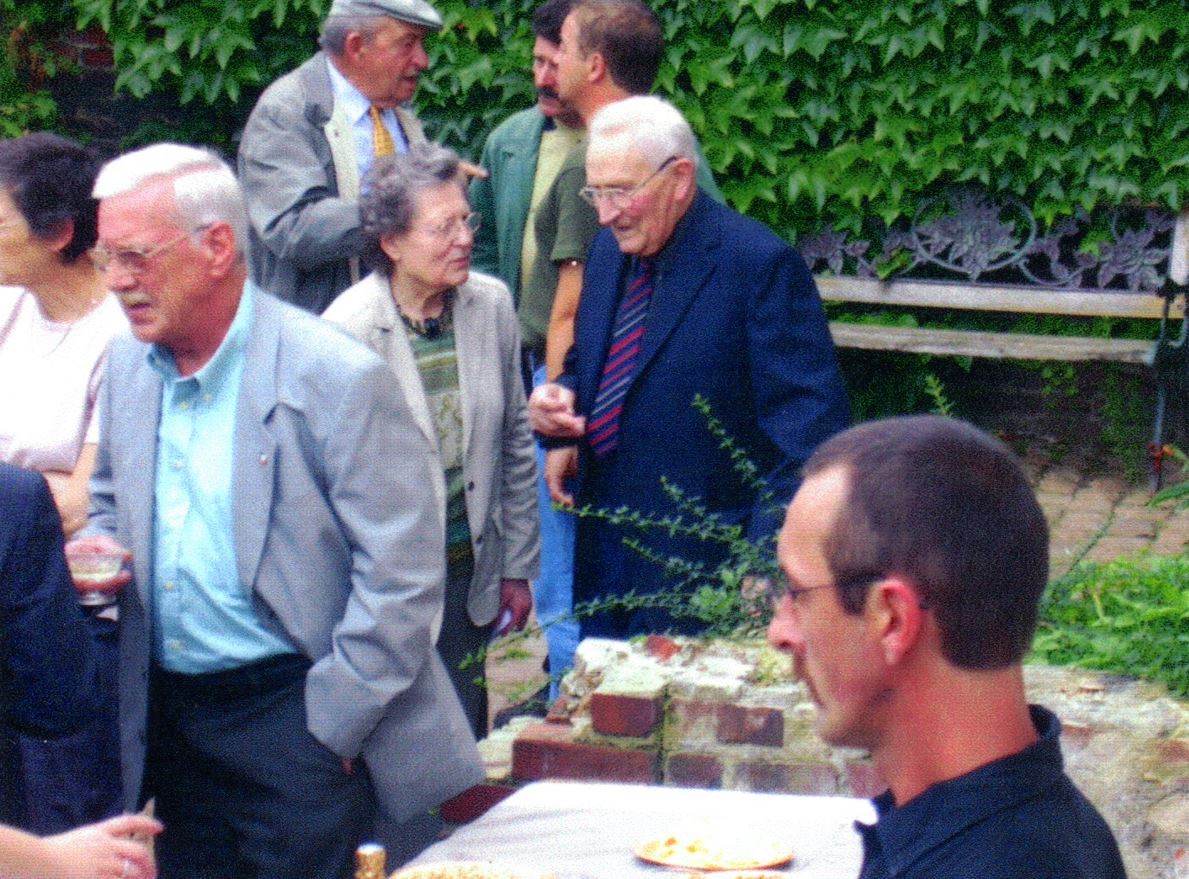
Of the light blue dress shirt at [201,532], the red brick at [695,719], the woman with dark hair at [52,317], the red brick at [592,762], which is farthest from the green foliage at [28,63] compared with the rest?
the red brick at [695,719]

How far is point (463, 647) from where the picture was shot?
4535mm

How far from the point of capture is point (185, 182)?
336 centimetres

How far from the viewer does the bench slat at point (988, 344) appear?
25.6 feet

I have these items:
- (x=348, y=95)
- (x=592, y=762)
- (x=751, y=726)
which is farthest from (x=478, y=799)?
(x=348, y=95)

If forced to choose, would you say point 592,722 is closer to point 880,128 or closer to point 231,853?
point 231,853

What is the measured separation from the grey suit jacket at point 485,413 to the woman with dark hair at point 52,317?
1.86 feet

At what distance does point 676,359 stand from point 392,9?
1.74 m

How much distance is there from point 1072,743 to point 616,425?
1.45 metres

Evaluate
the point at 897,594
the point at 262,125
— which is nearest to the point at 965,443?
the point at 897,594

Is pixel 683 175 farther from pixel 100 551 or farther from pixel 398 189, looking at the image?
pixel 100 551

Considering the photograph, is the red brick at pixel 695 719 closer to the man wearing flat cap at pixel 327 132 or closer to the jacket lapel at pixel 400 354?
the jacket lapel at pixel 400 354

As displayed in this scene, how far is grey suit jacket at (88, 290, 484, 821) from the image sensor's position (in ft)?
10.7

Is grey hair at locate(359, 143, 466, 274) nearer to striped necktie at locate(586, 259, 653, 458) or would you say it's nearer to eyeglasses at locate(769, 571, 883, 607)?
striped necktie at locate(586, 259, 653, 458)

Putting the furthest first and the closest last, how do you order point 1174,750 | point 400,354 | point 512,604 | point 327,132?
point 327,132, point 512,604, point 400,354, point 1174,750
